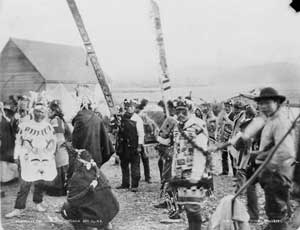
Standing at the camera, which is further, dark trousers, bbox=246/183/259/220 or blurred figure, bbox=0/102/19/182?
blurred figure, bbox=0/102/19/182

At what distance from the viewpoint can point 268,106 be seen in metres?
3.05

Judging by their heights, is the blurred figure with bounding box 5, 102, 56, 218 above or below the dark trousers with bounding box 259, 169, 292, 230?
above

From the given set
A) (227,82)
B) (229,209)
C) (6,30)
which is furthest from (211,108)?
(6,30)

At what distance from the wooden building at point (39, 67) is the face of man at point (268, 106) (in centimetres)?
127

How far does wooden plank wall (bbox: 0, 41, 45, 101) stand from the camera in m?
3.76

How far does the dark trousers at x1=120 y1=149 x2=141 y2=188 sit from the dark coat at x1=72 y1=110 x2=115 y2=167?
0.89 feet

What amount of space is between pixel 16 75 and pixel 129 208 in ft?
4.62

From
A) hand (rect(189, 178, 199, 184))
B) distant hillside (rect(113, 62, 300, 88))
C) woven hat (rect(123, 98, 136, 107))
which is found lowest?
hand (rect(189, 178, 199, 184))

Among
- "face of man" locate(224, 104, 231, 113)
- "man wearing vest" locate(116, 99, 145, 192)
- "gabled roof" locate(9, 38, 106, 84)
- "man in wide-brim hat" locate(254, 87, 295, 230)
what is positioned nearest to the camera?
"man in wide-brim hat" locate(254, 87, 295, 230)

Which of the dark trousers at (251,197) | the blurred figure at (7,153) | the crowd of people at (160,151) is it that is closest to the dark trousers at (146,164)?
the crowd of people at (160,151)

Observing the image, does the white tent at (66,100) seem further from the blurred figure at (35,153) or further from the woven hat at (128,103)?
the woven hat at (128,103)

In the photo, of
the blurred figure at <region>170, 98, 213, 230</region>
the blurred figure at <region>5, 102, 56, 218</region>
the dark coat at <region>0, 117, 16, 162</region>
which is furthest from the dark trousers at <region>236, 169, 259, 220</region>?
the dark coat at <region>0, 117, 16, 162</region>

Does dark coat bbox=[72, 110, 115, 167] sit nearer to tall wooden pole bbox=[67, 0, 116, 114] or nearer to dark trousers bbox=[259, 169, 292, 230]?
tall wooden pole bbox=[67, 0, 116, 114]

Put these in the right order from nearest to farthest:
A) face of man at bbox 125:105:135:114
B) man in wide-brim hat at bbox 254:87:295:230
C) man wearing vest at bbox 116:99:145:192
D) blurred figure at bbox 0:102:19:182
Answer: man in wide-brim hat at bbox 254:87:295:230 → face of man at bbox 125:105:135:114 → man wearing vest at bbox 116:99:145:192 → blurred figure at bbox 0:102:19:182
